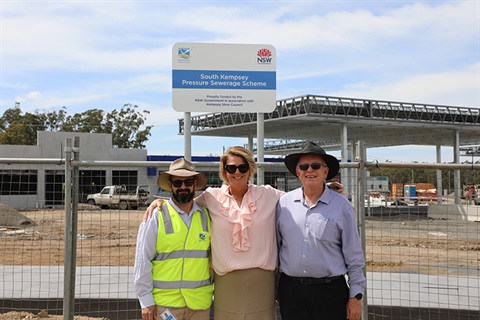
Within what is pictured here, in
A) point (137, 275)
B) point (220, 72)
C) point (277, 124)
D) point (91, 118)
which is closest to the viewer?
point (137, 275)

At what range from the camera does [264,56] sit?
893cm

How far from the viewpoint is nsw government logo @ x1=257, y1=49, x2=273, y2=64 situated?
8.91 m

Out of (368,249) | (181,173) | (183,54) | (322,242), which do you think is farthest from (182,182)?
(368,249)

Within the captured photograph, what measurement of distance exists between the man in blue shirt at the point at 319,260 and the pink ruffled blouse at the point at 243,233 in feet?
0.41

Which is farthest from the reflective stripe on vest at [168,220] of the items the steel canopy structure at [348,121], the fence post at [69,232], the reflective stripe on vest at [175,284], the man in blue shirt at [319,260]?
the steel canopy structure at [348,121]

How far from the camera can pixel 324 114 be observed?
95.2ft

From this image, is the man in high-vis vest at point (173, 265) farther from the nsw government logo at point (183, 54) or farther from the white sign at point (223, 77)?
the nsw government logo at point (183, 54)

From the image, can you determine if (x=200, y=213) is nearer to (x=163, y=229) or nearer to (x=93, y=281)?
→ (x=163, y=229)

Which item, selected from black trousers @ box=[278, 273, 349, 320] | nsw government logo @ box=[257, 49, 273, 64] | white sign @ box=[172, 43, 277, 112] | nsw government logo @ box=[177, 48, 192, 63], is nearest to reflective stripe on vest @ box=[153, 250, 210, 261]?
black trousers @ box=[278, 273, 349, 320]

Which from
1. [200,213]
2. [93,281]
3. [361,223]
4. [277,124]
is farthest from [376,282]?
[277,124]

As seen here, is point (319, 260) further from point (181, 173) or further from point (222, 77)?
point (222, 77)

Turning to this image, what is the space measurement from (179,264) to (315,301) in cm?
108

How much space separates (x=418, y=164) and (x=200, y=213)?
101 inches

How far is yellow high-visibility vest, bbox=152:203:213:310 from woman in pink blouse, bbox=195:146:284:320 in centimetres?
12
